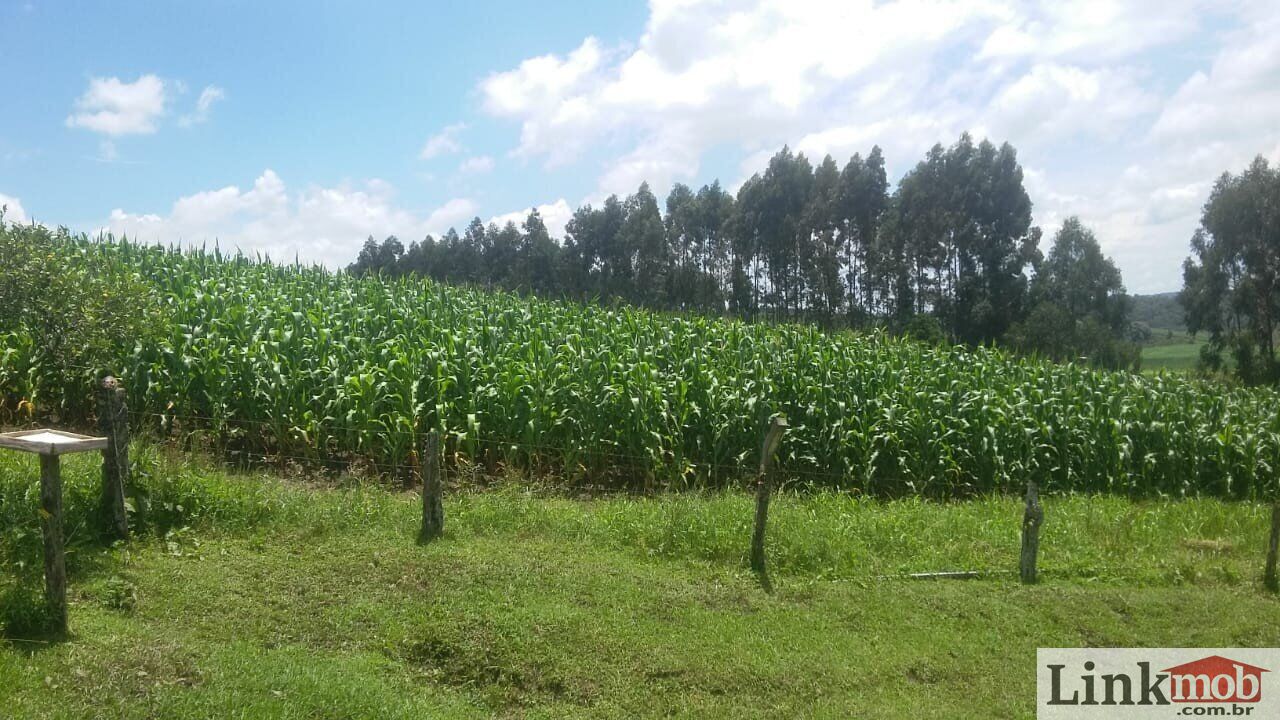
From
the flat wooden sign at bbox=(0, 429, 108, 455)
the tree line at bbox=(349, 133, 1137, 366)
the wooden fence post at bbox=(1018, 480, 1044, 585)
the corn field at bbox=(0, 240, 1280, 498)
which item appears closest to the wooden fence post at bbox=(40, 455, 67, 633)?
the flat wooden sign at bbox=(0, 429, 108, 455)

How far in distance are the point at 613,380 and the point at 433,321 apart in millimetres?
3558

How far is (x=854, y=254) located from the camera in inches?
1458

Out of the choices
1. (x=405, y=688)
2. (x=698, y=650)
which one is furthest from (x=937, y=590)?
(x=405, y=688)

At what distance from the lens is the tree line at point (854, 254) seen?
1351 inches

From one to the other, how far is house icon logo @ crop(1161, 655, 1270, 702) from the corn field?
504cm

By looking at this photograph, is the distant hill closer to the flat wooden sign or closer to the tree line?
the tree line

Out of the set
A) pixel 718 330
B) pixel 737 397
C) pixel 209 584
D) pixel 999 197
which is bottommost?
pixel 209 584

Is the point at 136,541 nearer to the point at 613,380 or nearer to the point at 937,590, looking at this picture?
the point at 613,380

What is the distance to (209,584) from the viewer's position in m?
5.72

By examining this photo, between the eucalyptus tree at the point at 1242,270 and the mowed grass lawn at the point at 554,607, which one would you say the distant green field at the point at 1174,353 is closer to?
the eucalyptus tree at the point at 1242,270

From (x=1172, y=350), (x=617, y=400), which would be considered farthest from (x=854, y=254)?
(x=617, y=400)

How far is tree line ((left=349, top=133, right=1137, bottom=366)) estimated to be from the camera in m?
34.3

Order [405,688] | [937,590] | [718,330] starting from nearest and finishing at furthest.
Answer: [405,688] → [937,590] → [718,330]

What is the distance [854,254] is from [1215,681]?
3341 centimetres
